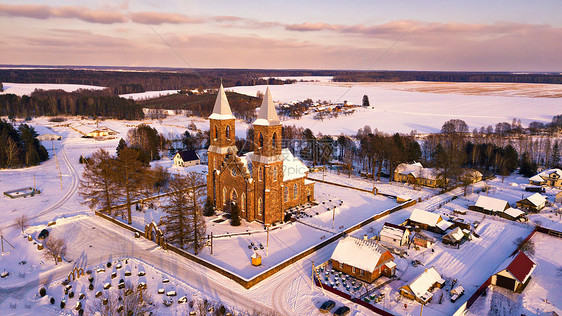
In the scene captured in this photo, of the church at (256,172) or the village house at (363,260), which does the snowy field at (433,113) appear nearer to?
the church at (256,172)

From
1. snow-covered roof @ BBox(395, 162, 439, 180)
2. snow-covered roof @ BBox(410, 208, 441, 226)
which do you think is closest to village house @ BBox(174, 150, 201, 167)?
snow-covered roof @ BBox(395, 162, 439, 180)

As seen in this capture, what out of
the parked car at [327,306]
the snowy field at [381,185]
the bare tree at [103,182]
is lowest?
the parked car at [327,306]

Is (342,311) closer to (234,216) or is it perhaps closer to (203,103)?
(234,216)

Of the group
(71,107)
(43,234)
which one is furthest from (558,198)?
(71,107)

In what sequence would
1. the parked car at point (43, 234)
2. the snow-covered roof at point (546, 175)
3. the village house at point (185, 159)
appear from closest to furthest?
the parked car at point (43, 234), the snow-covered roof at point (546, 175), the village house at point (185, 159)

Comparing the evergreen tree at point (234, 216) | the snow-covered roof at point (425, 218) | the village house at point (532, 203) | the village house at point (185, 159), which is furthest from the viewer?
the village house at point (185, 159)

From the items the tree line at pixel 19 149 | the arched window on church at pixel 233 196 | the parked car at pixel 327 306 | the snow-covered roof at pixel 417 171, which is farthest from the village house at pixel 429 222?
the tree line at pixel 19 149
